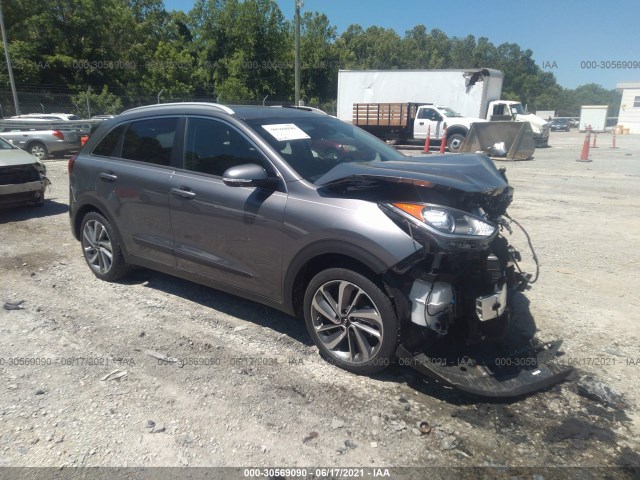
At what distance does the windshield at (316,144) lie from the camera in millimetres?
3605

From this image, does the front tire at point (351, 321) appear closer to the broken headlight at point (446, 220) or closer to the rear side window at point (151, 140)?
the broken headlight at point (446, 220)

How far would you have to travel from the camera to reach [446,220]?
2.85m

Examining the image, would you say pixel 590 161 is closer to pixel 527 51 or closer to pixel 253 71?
pixel 253 71

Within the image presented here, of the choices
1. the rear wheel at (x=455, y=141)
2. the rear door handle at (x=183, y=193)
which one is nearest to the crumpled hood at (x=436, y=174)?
the rear door handle at (x=183, y=193)

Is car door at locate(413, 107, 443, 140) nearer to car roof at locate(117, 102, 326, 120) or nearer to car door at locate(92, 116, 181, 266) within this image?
car roof at locate(117, 102, 326, 120)

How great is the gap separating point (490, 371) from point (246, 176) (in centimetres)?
205

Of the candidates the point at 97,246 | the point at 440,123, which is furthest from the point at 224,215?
the point at 440,123

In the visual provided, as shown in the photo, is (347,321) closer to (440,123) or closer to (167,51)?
(440,123)

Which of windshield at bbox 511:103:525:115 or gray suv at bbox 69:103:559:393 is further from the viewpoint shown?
windshield at bbox 511:103:525:115

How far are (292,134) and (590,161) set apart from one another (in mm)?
16397

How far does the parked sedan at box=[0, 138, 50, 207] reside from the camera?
25.0ft

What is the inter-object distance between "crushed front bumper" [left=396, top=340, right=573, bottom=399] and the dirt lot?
0.11m

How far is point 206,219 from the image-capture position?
12.5 feet

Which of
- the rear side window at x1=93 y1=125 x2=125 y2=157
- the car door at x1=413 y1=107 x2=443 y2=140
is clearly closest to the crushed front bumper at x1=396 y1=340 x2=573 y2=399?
the rear side window at x1=93 y1=125 x2=125 y2=157
